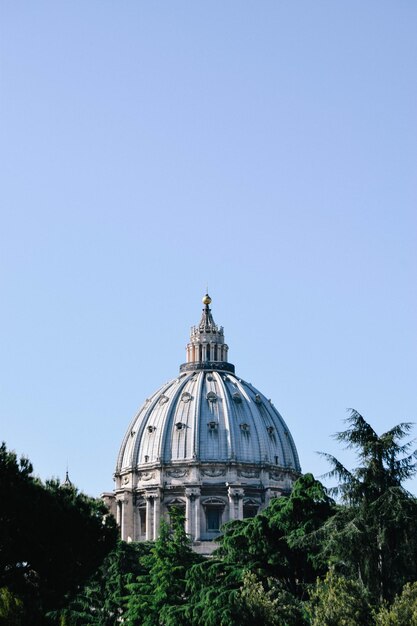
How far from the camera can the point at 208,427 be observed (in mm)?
138000

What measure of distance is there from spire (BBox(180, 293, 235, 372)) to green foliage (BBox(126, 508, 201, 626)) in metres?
70.4

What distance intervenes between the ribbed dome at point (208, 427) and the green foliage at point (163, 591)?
57761 mm

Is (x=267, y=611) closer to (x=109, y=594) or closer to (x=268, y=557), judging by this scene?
(x=268, y=557)

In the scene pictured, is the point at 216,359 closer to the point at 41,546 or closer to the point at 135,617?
the point at 135,617

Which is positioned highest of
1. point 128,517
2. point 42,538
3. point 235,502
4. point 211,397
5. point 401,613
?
point 211,397

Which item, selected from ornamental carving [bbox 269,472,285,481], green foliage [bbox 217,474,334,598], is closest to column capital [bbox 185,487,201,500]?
ornamental carving [bbox 269,472,285,481]

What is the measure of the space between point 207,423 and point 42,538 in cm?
8989

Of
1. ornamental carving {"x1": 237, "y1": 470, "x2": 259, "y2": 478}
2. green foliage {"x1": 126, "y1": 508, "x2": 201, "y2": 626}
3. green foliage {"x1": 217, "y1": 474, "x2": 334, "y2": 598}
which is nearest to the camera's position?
green foliage {"x1": 217, "y1": 474, "x2": 334, "y2": 598}

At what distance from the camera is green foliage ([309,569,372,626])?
1475 inches

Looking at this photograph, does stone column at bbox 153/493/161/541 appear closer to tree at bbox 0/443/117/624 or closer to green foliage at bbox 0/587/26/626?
tree at bbox 0/443/117/624

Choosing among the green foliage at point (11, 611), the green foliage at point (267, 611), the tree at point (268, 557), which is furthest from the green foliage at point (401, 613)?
the tree at point (268, 557)

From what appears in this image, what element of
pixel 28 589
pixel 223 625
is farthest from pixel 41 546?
pixel 223 625

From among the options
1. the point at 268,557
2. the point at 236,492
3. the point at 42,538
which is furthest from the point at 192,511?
the point at 42,538

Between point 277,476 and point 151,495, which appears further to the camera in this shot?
point 277,476
